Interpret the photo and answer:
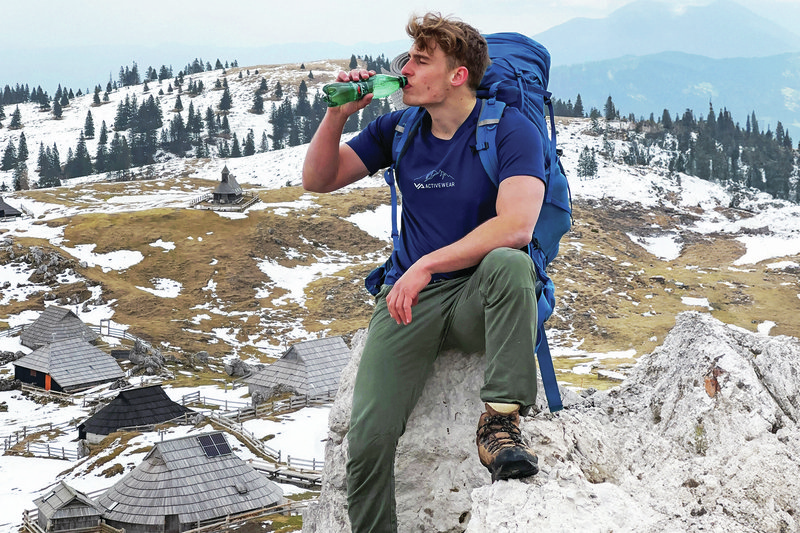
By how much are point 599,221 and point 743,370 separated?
114 meters

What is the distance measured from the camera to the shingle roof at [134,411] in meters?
39.7

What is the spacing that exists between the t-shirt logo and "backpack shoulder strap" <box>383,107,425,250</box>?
0.23m

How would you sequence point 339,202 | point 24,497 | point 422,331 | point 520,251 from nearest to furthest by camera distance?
point 520,251
point 422,331
point 24,497
point 339,202

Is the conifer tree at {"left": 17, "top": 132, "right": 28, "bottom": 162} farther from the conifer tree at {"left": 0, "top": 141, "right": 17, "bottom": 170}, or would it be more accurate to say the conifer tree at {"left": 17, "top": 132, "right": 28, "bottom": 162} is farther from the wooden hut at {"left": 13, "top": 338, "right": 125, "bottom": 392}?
the wooden hut at {"left": 13, "top": 338, "right": 125, "bottom": 392}

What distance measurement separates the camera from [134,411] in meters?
41.1

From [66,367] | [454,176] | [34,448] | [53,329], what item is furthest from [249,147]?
[454,176]

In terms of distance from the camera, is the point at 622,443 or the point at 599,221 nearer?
the point at 622,443

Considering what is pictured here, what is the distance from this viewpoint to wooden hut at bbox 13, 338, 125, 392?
4875cm

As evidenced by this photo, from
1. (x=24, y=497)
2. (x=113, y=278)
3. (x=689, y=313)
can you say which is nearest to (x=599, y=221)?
(x=113, y=278)

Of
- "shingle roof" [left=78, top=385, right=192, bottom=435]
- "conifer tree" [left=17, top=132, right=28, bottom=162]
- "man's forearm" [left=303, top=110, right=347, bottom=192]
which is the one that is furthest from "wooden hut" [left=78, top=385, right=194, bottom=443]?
"conifer tree" [left=17, top=132, right=28, bottom=162]

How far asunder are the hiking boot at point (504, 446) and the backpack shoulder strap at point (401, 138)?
5.09 ft

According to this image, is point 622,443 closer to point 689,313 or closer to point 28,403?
point 689,313

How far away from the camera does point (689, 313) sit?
20.3 ft

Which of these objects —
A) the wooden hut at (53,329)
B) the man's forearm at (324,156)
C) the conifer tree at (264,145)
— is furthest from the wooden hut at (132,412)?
the conifer tree at (264,145)
